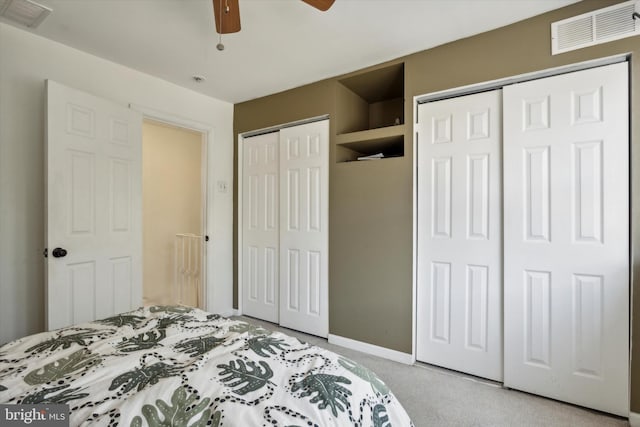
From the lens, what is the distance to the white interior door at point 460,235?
7.17 feet

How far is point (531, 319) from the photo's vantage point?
204cm

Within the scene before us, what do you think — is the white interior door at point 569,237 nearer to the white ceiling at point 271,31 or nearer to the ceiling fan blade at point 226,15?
the white ceiling at point 271,31

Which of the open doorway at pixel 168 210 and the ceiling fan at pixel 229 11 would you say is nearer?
the ceiling fan at pixel 229 11

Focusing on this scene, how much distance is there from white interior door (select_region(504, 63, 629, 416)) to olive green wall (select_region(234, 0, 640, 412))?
73 mm

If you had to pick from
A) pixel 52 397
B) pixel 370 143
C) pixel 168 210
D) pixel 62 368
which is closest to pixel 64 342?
pixel 62 368

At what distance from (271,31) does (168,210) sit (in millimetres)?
2925

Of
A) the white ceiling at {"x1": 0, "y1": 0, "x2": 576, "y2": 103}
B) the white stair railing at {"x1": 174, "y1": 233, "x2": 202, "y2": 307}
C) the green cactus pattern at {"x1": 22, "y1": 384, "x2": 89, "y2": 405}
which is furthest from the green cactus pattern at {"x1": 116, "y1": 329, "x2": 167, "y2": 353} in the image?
the white stair railing at {"x1": 174, "y1": 233, "x2": 202, "y2": 307}

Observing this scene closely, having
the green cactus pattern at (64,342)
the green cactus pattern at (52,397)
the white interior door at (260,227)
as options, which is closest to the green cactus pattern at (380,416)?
the green cactus pattern at (52,397)

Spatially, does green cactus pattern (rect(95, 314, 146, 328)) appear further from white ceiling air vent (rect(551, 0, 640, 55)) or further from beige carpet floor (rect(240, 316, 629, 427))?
white ceiling air vent (rect(551, 0, 640, 55))

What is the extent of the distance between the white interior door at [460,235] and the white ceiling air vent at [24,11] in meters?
2.63

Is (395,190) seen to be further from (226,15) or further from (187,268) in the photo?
(187,268)

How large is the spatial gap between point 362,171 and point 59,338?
2229 mm

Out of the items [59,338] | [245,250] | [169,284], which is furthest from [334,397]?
[169,284]

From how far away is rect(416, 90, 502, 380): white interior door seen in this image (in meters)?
2.19
